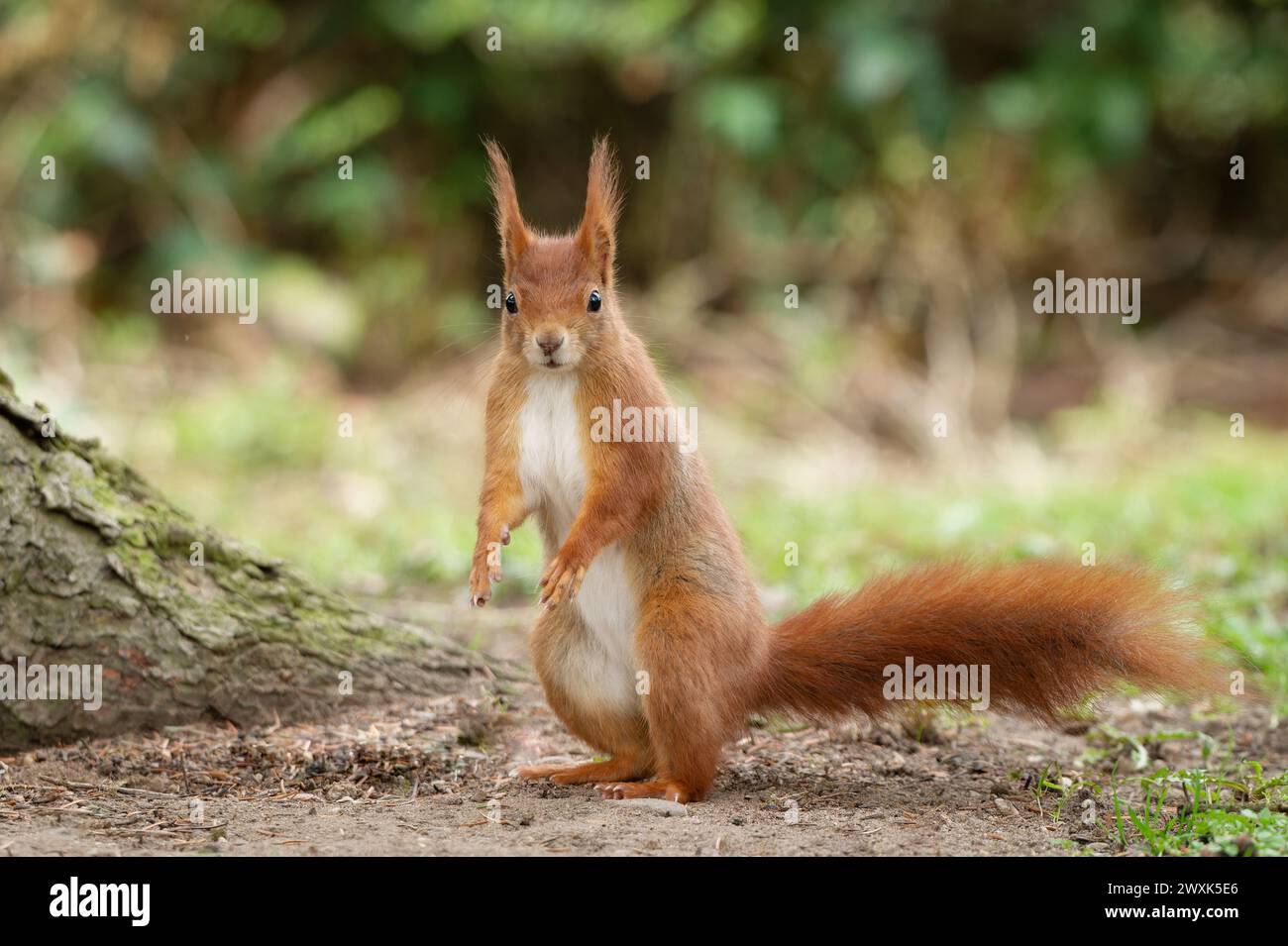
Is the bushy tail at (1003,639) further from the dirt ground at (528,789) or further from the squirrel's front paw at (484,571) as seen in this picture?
the squirrel's front paw at (484,571)

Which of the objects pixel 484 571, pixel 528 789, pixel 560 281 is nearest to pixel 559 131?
pixel 560 281

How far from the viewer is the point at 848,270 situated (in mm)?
9586

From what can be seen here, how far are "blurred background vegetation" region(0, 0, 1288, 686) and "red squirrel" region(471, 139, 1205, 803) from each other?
3426 millimetres

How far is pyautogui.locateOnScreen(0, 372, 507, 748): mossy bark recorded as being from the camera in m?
3.22

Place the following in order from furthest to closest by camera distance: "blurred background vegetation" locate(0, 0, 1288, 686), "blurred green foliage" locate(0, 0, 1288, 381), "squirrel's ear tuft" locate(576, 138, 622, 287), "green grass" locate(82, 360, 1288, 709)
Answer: "blurred green foliage" locate(0, 0, 1288, 381) < "blurred background vegetation" locate(0, 0, 1288, 686) < "green grass" locate(82, 360, 1288, 709) < "squirrel's ear tuft" locate(576, 138, 622, 287)

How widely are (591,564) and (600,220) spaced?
0.82 meters

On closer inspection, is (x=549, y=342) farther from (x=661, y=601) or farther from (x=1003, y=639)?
(x=1003, y=639)

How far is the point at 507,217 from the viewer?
10.9 ft

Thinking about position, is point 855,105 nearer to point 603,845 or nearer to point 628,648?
point 628,648

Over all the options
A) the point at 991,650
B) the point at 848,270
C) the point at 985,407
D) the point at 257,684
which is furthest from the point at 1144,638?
the point at 848,270

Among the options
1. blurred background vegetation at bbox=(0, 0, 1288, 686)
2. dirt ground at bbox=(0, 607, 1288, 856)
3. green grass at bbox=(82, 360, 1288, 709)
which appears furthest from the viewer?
blurred background vegetation at bbox=(0, 0, 1288, 686)

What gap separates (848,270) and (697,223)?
112 cm

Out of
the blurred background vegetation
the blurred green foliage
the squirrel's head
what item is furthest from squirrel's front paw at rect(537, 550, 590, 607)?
the blurred green foliage

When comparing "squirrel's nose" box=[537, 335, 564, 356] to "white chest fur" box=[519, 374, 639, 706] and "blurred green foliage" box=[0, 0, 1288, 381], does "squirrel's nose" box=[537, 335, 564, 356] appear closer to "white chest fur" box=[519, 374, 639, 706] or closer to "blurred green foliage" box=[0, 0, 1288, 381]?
"white chest fur" box=[519, 374, 639, 706]
